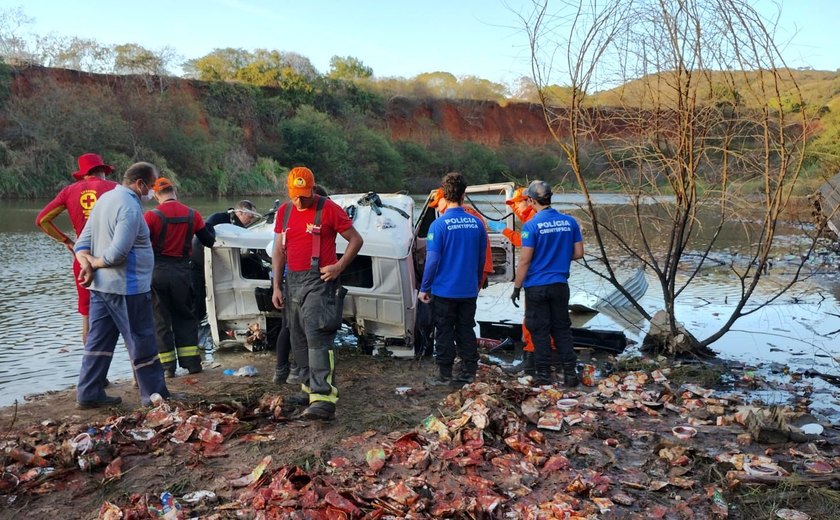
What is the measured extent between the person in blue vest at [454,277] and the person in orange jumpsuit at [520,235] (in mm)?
699

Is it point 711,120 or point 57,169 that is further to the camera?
point 57,169

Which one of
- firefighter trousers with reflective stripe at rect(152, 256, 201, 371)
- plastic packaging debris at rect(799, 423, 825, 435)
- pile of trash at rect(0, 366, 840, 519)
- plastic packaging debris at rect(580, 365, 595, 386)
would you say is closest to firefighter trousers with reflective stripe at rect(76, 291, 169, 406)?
pile of trash at rect(0, 366, 840, 519)

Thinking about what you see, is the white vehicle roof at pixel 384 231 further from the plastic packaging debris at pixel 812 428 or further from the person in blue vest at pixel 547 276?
the plastic packaging debris at pixel 812 428

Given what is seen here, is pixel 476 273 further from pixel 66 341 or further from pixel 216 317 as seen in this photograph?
pixel 66 341

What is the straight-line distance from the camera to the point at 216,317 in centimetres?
661

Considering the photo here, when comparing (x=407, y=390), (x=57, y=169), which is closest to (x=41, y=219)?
(x=407, y=390)

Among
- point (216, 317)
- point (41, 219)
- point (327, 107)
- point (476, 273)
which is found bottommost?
point (216, 317)

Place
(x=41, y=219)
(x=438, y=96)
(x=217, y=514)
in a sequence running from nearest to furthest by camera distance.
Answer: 1. (x=217, y=514)
2. (x=41, y=219)
3. (x=438, y=96)

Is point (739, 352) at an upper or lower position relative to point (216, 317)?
lower

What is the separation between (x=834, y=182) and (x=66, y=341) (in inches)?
312

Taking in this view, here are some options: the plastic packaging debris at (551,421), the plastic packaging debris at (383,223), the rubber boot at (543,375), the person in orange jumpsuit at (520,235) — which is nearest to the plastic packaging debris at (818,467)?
the plastic packaging debris at (551,421)

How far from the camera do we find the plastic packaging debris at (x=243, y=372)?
602 cm

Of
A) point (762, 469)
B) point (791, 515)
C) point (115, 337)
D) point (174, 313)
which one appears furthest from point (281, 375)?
point (791, 515)

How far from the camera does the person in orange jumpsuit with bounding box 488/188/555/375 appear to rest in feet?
20.6
